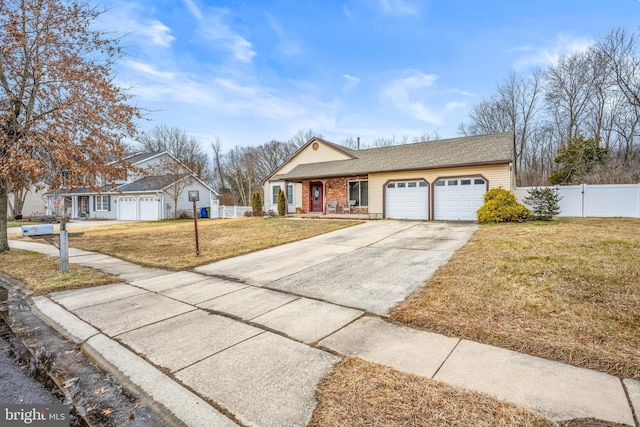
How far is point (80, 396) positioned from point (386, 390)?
2608 millimetres

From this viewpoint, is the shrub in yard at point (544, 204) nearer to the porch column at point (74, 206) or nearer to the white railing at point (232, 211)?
the white railing at point (232, 211)

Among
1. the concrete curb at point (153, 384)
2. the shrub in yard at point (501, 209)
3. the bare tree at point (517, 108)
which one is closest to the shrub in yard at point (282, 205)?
the shrub in yard at point (501, 209)

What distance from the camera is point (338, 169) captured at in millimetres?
18703

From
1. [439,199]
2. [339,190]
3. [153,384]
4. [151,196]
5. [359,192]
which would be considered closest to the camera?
[153,384]

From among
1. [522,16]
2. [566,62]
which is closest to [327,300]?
[522,16]

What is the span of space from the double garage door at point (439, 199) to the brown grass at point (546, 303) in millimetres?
7161

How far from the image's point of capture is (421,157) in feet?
53.9

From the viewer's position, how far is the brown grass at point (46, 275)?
598 cm

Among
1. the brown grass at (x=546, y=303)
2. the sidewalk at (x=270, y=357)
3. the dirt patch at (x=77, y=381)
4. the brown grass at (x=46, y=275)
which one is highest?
the brown grass at (x=546, y=303)

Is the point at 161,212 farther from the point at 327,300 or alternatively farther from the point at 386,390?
the point at 386,390

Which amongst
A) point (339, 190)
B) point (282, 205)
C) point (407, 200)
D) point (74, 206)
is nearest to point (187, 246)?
point (282, 205)

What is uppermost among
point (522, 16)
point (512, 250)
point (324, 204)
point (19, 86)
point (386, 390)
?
point (522, 16)

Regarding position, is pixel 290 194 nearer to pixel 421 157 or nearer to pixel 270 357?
pixel 421 157

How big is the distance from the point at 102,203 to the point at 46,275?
24.7m
